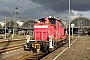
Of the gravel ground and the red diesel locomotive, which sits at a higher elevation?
the red diesel locomotive

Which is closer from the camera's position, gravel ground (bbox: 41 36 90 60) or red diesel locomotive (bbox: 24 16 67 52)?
gravel ground (bbox: 41 36 90 60)

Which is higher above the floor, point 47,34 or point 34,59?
point 47,34

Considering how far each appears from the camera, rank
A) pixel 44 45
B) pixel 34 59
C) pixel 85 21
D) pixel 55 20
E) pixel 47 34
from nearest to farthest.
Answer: pixel 34 59
pixel 44 45
pixel 47 34
pixel 55 20
pixel 85 21

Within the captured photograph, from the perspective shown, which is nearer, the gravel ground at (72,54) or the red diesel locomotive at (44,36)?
the gravel ground at (72,54)

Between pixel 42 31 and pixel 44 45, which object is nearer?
pixel 44 45

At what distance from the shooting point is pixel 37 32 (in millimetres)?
16828

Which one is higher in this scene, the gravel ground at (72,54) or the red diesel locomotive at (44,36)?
the red diesel locomotive at (44,36)

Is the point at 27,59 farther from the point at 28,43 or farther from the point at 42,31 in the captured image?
the point at 42,31

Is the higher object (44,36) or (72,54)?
(44,36)

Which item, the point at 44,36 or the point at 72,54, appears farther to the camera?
the point at 44,36

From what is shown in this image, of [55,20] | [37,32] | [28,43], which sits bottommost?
[28,43]

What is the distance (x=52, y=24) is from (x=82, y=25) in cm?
12612

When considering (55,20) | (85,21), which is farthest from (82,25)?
(55,20)

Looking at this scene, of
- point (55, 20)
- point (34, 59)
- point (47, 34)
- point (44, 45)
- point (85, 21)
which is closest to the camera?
point (34, 59)
